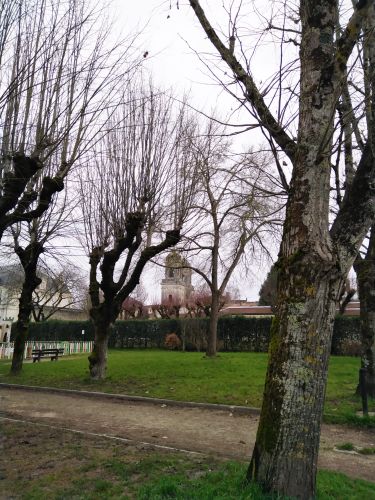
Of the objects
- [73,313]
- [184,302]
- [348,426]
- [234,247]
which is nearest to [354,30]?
[348,426]

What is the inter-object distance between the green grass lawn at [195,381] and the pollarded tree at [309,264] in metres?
4.90

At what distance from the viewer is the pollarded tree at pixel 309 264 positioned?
3857 millimetres

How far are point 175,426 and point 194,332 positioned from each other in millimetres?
20589

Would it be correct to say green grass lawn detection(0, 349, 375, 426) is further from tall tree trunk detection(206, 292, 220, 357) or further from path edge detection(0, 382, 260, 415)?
tall tree trunk detection(206, 292, 220, 357)

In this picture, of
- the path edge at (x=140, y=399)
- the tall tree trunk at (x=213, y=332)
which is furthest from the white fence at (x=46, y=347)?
the path edge at (x=140, y=399)

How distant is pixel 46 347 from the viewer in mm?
28734

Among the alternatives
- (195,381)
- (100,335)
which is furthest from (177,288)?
(195,381)

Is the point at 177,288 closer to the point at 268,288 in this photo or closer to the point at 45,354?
the point at 268,288

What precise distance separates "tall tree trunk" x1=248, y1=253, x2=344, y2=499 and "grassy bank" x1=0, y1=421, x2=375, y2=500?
0.90ft

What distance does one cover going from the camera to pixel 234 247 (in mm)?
22828

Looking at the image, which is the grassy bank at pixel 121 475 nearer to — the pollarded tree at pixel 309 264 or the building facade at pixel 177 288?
the pollarded tree at pixel 309 264

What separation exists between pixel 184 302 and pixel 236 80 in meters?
36.1

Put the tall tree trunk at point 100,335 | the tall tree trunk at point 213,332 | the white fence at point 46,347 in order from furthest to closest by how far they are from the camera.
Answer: the white fence at point 46,347 → the tall tree trunk at point 213,332 → the tall tree trunk at point 100,335

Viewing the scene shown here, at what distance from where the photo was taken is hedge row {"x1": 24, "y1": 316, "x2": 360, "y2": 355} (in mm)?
23578
